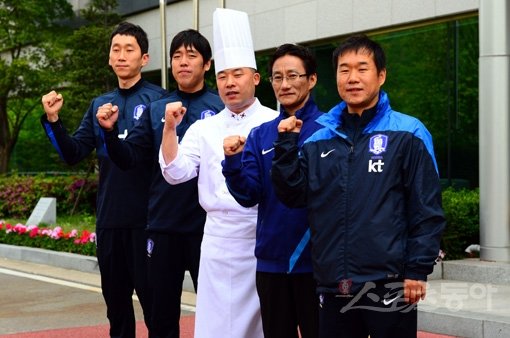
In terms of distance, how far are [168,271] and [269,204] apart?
49.5 inches

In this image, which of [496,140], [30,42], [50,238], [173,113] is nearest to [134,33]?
[173,113]

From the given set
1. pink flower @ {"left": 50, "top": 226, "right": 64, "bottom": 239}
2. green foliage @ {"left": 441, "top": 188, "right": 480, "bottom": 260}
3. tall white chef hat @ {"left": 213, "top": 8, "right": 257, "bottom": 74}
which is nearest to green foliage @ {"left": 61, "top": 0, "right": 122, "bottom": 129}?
pink flower @ {"left": 50, "top": 226, "right": 64, "bottom": 239}

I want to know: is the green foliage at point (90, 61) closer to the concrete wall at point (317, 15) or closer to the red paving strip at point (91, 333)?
the concrete wall at point (317, 15)

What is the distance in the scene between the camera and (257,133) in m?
4.48

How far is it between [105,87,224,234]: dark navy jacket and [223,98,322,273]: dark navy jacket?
998 millimetres

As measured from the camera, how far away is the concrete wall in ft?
44.1

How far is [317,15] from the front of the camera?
15477 millimetres

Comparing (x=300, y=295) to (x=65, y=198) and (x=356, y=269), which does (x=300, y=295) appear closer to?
(x=356, y=269)

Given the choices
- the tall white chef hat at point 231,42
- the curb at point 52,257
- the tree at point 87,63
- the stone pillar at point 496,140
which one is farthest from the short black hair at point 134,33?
the tree at point 87,63

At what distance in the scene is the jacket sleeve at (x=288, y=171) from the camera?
13.0 ft

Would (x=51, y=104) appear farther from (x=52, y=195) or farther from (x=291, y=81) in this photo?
(x=52, y=195)

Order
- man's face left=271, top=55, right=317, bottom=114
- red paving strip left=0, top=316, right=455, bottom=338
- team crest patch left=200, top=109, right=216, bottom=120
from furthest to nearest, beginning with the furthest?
red paving strip left=0, top=316, right=455, bottom=338
team crest patch left=200, top=109, right=216, bottom=120
man's face left=271, top=55, right=317, bottom=114

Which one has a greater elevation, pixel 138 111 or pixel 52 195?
pixel 138 111

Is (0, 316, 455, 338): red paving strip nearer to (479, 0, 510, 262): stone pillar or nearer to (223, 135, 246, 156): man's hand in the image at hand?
(479, 0, 510, 262): stone pillar
